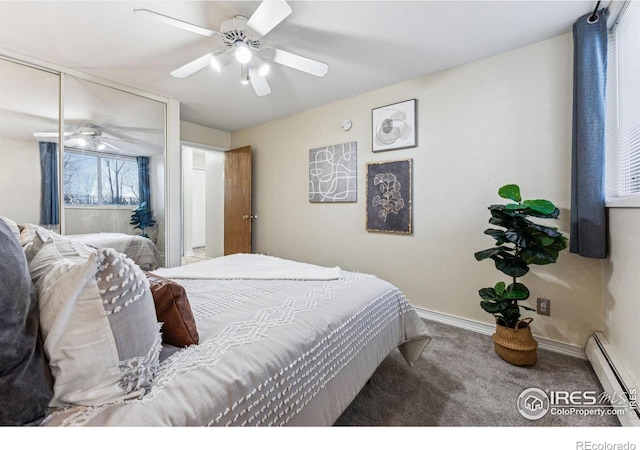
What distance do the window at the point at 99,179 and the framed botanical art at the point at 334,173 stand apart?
7.00 feet

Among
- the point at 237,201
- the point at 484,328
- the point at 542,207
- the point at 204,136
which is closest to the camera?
the point at 542,207

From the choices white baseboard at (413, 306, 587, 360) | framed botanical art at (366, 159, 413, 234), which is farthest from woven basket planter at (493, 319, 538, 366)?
framed botanical art at (366, 159, 413, 234)

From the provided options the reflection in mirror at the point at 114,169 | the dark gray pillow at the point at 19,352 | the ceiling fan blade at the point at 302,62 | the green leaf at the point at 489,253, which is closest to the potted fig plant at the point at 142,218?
the reflection in mirror at the point at 114,169

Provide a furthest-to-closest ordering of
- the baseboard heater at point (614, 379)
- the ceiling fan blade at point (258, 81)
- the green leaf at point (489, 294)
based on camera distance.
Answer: the ceiling fan blade at point (258, 81)
the green leaf at point (489, 294)
the baseboard heater at point (614, 379)

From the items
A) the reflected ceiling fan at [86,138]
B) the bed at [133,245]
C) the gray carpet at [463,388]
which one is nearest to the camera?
the gray carpet at [463,388]

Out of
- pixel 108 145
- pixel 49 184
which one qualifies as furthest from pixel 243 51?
pixel 49 184

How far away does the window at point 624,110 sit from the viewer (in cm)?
156

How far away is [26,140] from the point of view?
2.32m

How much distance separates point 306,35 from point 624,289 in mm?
2757

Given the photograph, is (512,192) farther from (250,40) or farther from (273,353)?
(250,40)

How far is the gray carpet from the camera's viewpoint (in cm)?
139

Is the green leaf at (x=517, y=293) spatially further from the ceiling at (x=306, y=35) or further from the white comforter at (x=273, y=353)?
the ceiling at (x=306, y=35)

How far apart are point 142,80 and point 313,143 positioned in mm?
2021

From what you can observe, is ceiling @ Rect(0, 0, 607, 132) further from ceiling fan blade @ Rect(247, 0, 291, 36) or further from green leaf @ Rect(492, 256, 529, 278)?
green leaf @ Rect(492, 256, 529, 278)
